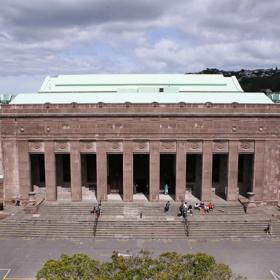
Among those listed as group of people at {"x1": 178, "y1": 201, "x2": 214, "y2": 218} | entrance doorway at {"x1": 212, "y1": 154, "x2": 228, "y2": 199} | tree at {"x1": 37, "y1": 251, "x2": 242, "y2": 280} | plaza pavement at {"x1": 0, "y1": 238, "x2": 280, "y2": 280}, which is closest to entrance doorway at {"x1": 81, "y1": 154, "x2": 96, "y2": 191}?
plaza pavement at {"x1": 0, "y1": 238, "x2": 280, "y2": 280}

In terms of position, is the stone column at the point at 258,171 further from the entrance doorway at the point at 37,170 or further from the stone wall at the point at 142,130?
the entrance doorway at the point at 37,170

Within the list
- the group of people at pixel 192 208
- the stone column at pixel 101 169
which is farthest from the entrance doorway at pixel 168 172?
the stone column at pixel 101 169

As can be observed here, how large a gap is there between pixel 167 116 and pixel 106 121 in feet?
25.0

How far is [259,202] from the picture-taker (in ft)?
147

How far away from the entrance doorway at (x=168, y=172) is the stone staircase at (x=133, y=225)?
6.52m

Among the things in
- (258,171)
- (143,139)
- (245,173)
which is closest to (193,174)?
(245,173)

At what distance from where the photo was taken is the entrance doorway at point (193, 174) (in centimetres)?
4653

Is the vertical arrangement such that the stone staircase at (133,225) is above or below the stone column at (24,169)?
below

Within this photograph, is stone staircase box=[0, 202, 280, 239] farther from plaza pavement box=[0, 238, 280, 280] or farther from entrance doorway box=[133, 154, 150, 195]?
entrance doorway box=[133, 154, 150, 195]

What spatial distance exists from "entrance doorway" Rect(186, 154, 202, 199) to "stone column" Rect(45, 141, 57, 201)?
58.4ft

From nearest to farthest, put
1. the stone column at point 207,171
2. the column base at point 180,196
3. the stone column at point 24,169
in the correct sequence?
the stone column at point 207,171
the stone column at point 24,169
the column base at point 180,196

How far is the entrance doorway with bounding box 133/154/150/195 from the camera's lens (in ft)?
156

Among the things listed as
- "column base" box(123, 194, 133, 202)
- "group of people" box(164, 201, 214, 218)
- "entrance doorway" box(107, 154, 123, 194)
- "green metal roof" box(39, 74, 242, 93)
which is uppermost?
"green metal roof" box(39, 74, 242, 93)

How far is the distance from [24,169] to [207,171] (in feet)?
76.5
